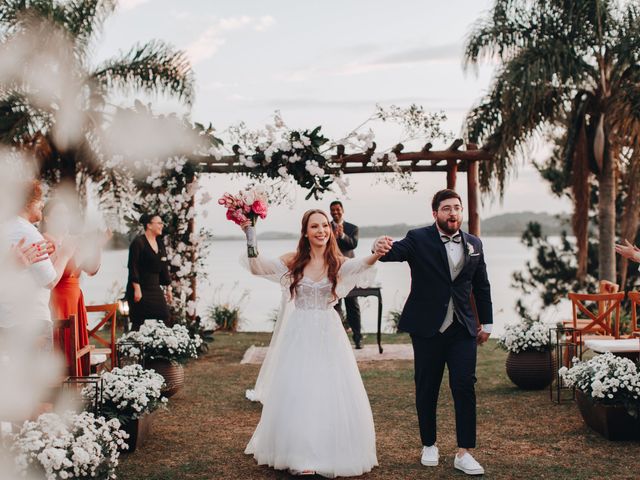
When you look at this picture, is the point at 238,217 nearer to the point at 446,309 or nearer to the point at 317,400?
the point at 317,400

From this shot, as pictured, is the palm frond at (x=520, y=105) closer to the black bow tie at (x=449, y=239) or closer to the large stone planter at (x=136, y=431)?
the black bow tie at (x=449, y=239)

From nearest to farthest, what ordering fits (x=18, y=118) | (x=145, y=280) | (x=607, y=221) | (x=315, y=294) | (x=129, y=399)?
(x=315, y=294) < (x=129, y=399) < (x=145, y=280) < (x=18, y=118) < (x=607, y=221)

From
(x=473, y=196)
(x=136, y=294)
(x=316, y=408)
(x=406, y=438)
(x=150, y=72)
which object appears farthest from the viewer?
(x=150, y=72)

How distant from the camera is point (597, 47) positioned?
580 inches

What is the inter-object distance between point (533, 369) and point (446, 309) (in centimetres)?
330

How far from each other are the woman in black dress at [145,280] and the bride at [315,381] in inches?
136

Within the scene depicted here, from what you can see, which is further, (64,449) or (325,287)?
(325,287)

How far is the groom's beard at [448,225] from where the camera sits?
17.5 feet

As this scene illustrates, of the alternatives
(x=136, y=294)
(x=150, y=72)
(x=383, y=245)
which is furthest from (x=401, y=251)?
(x=150, y=72)

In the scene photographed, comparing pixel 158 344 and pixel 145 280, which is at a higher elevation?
pixel 145 280

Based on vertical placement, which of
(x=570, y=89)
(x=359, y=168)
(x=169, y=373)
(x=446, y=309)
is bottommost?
(x=169, y=373)

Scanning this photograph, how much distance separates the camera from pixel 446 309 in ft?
17.4

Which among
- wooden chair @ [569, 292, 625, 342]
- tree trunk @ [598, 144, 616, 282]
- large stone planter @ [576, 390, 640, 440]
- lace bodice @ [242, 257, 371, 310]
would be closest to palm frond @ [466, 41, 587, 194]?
tree trunk @ [598, 144, 616, 282]

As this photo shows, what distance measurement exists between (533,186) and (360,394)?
15235mm
